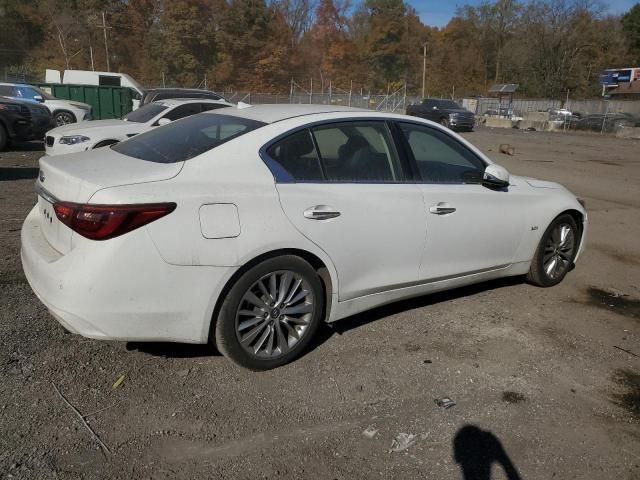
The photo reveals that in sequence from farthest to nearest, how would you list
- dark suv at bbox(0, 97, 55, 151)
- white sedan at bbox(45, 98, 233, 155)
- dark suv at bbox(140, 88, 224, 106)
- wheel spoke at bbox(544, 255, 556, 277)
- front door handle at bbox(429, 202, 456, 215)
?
1. dark suv at bbox(140, 88, 224, 106)
2. dark suv at bbox(0, 97, 55, 151)
3. white sedan at bbox(45, 98, 233, 155)
4. wheel spoke at bbox(544, 255, 556, 277)
5. front door handle at bbox(429, 202, 456, 215)

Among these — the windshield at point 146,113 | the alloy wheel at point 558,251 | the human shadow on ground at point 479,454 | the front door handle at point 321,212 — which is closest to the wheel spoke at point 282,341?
the front door handle at point 321,212

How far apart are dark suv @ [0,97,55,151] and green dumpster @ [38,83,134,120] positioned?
23.7ft

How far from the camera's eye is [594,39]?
64500 mm

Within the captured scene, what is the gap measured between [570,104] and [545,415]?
2118 inches

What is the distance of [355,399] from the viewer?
3143 mm

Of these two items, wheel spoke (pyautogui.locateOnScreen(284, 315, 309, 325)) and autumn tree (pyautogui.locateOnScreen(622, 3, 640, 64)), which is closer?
wheel spoke (pyautogui.locateOnScreen(284, 315, 309, 325))

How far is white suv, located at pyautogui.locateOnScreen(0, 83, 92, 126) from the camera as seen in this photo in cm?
1664

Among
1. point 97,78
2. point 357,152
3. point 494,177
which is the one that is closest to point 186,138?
point 357,152

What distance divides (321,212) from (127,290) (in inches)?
46.5

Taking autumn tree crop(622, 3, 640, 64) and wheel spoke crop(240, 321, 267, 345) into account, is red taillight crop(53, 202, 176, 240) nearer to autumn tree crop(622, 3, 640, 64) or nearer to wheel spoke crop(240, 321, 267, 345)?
wheel spoke crop(240, 321, 267, 345)

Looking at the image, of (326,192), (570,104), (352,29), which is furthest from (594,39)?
(326,192)

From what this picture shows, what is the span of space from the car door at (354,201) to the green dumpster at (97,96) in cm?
1870

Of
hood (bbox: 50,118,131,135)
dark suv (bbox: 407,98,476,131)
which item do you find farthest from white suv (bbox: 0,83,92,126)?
dark suv (bbox: 407,98,476,131)

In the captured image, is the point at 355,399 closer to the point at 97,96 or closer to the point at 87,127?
the point at 87,127
